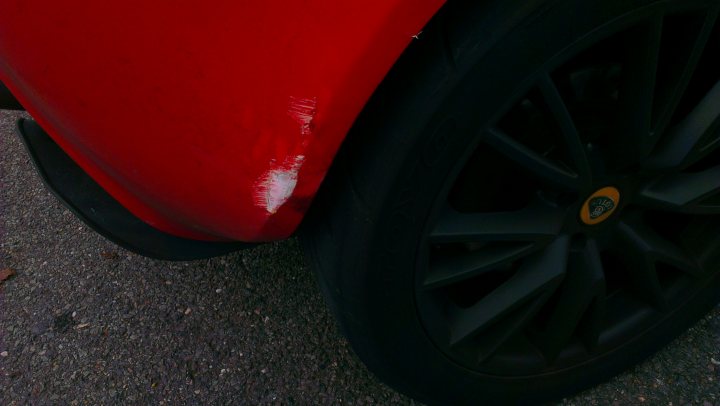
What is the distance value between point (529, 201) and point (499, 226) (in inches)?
4.3

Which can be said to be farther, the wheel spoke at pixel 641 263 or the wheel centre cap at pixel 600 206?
the wheel spoke at pixel 641 263

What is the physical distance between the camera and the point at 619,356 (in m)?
1.66

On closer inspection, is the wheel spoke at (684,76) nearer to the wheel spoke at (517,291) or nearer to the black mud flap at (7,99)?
the wheel spoke at (517,291)

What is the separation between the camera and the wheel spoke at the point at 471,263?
1308 mm

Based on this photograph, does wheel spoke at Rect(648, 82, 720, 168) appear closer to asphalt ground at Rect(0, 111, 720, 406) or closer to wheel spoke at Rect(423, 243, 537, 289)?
wheel spoke at Rect(423, 243, 537, 289)

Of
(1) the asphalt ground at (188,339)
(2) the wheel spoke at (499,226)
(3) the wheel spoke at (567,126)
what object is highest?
(3) the wheel spoke at (567,126)

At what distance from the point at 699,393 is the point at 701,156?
0.71m

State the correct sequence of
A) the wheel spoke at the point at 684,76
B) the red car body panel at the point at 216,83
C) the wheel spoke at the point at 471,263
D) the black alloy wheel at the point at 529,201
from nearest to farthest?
the red car body panel at the point at 216,83
the black alloy wheel at the point at 529,201
the wheel spoke at the point at 684,76
the wheel spoke at the point at 471,263

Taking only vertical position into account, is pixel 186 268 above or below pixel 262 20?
below

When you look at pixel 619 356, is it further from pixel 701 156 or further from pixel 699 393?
pixel 701 156

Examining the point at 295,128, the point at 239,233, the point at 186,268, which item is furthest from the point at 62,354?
the point at 295,128

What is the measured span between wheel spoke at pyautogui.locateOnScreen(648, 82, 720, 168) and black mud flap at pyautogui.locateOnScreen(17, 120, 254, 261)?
0.90m

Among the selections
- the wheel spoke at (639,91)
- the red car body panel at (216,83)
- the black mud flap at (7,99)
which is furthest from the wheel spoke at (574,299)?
the black mud flap at (7,99)

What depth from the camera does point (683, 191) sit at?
143 centimetres
